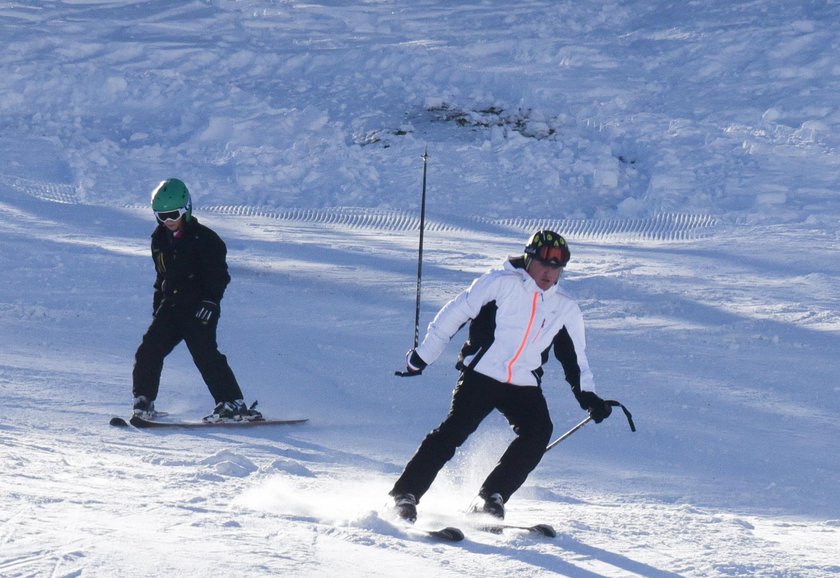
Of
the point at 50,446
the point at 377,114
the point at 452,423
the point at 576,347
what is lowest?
the point at 50,446

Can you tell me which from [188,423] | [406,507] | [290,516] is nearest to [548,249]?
[406,507]

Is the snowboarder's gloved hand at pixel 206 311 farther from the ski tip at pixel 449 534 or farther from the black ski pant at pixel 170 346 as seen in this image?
the ski tip at pixel 449 534

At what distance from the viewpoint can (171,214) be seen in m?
6.25

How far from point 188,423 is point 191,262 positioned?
89 centimetres

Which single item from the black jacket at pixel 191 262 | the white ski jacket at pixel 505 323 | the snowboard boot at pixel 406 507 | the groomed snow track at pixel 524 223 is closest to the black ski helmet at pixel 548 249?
the white ski jacket at pixel 505 323

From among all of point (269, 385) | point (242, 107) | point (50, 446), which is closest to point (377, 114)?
point (242, 107)

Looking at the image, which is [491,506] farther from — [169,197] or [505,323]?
[169,197]

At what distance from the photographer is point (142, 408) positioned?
649 centimetres

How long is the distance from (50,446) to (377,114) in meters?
9.82

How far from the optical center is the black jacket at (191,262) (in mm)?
6387

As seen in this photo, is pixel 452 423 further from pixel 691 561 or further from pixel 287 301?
pixel 287 301

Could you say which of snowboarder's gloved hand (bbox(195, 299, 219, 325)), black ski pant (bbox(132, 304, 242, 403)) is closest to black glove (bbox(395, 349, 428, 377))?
snowboarder's gloved hand (bbox(195, 299, 219, 325))

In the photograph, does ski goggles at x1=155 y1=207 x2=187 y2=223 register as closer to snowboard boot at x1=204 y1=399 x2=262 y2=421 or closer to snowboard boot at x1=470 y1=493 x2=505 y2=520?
snowboard boot at x1=204 y1=399 x2=262 y2=421

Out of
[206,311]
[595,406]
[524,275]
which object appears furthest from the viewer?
[206,311]
